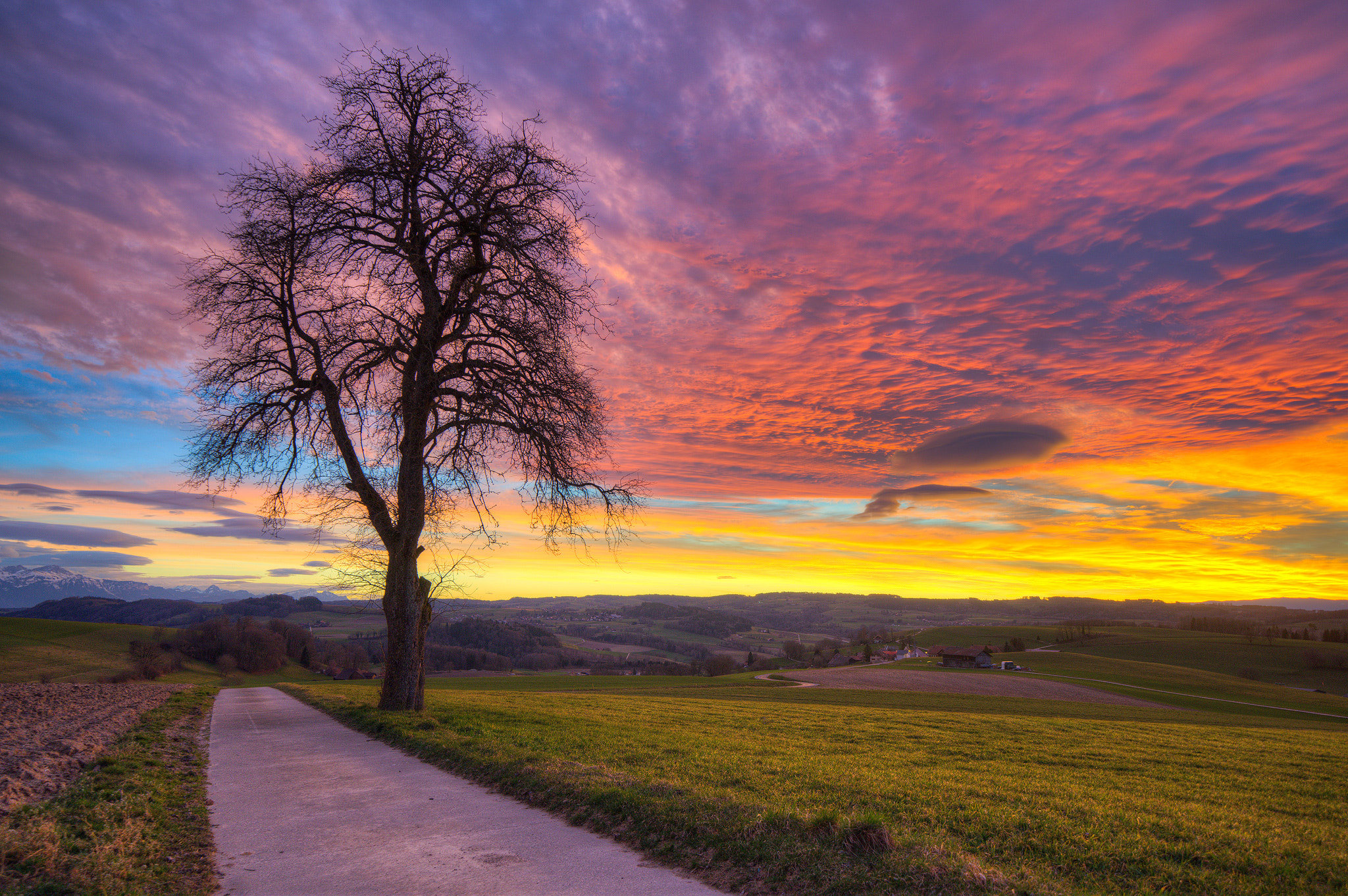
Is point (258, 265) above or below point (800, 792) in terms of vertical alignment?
above

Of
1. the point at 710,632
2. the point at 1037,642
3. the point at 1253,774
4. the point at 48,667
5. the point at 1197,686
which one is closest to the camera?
the point at 1253,774

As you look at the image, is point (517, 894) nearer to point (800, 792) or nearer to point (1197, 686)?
point (800, 792)

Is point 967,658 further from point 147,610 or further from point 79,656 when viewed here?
point 147,610

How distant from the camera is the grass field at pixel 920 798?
551cm

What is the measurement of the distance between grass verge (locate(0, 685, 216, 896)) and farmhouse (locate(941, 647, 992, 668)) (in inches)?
3750

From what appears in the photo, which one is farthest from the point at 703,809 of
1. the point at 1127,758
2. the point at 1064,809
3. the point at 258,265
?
the point at 258,265

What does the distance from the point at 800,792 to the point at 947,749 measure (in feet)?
27.7

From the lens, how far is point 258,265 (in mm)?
16188

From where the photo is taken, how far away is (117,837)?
19.0ft

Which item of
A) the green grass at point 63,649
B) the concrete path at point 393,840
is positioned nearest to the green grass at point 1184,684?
the concrete path at point 393,840

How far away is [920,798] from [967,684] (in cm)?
5425

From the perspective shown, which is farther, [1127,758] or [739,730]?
[739,730]

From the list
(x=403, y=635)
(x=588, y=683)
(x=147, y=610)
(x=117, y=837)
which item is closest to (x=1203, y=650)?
(x=588, y=683)

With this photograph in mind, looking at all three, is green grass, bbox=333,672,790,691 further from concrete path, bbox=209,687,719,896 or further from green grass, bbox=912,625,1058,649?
green grass, bbox=912,625,1058,649
